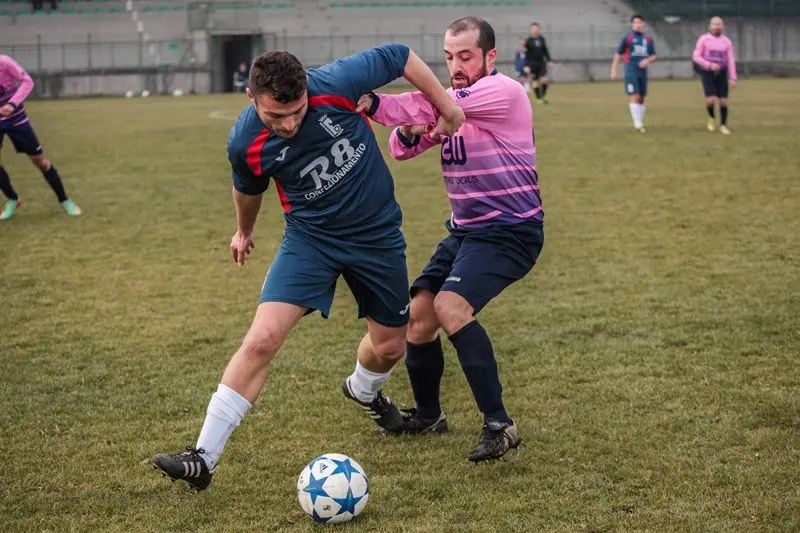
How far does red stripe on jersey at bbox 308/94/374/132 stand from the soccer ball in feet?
4.98

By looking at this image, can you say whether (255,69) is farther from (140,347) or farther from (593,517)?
(140,347)

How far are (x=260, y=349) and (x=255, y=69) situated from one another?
1171 millimetres

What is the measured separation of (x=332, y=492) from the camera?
4.26 metres

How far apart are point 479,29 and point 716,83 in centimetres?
1614

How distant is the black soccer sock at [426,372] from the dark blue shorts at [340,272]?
435 millimetres

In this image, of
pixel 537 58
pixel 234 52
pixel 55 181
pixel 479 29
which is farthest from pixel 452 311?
pixel 234 52

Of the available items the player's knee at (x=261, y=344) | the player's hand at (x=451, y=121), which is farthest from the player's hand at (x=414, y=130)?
the player's knee at (x=261, y=344)

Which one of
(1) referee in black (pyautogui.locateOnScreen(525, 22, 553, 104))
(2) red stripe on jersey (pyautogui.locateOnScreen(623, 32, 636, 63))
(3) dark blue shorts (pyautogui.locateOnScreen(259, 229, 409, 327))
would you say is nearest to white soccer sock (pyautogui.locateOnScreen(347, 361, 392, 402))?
(3) dark blue shorts (pyautogui.locateOnScreen(259, 229, 409, 327))

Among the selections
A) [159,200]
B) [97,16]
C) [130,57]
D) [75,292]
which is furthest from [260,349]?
[97,16]

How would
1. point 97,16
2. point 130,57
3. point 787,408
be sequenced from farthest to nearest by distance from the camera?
1. point 97,16
2. point 130,57
3. point 787,408

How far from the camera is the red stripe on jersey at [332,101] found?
4562mm

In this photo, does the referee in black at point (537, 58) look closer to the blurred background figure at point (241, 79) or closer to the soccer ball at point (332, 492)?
the blurred background figure at point (241, 79)

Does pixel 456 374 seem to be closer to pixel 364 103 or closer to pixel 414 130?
pixel 414 130

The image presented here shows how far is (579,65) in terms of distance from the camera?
45750 mm
